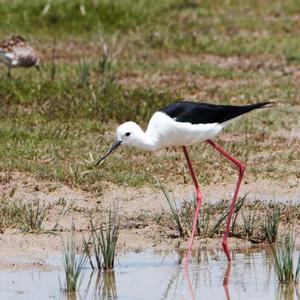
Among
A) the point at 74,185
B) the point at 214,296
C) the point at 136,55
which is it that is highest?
the point at 136,55

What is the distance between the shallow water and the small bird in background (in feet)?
18.8

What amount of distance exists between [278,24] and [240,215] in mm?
7541

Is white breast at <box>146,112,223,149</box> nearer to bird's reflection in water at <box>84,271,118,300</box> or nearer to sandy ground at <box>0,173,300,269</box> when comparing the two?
sandy ground at <box>0,173,300,269</box>

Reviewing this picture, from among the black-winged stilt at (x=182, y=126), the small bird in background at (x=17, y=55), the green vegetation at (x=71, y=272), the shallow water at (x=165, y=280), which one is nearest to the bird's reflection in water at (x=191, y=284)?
the shallow water at (x=165, y=280)

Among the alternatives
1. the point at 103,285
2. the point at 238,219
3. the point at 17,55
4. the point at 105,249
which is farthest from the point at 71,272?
the point at 17,55

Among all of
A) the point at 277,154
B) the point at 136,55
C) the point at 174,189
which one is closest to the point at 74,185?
the point at 174,189

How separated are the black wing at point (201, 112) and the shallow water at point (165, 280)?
0.92m

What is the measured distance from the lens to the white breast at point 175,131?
24.1 ft

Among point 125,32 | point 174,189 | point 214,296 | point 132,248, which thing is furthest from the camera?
point 125,32

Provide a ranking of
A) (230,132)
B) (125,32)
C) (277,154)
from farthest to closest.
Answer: (125,32)
(230,132)
(277,154)

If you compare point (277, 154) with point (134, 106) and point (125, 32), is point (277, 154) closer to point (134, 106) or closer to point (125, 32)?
point (134, 106)

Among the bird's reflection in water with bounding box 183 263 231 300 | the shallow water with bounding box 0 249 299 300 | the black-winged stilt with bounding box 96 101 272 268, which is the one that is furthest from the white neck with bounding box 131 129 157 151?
the bird's reflection in water with bounding box 183 263 231 300

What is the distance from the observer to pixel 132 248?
732 centimetres

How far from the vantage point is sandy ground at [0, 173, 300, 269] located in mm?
7195
